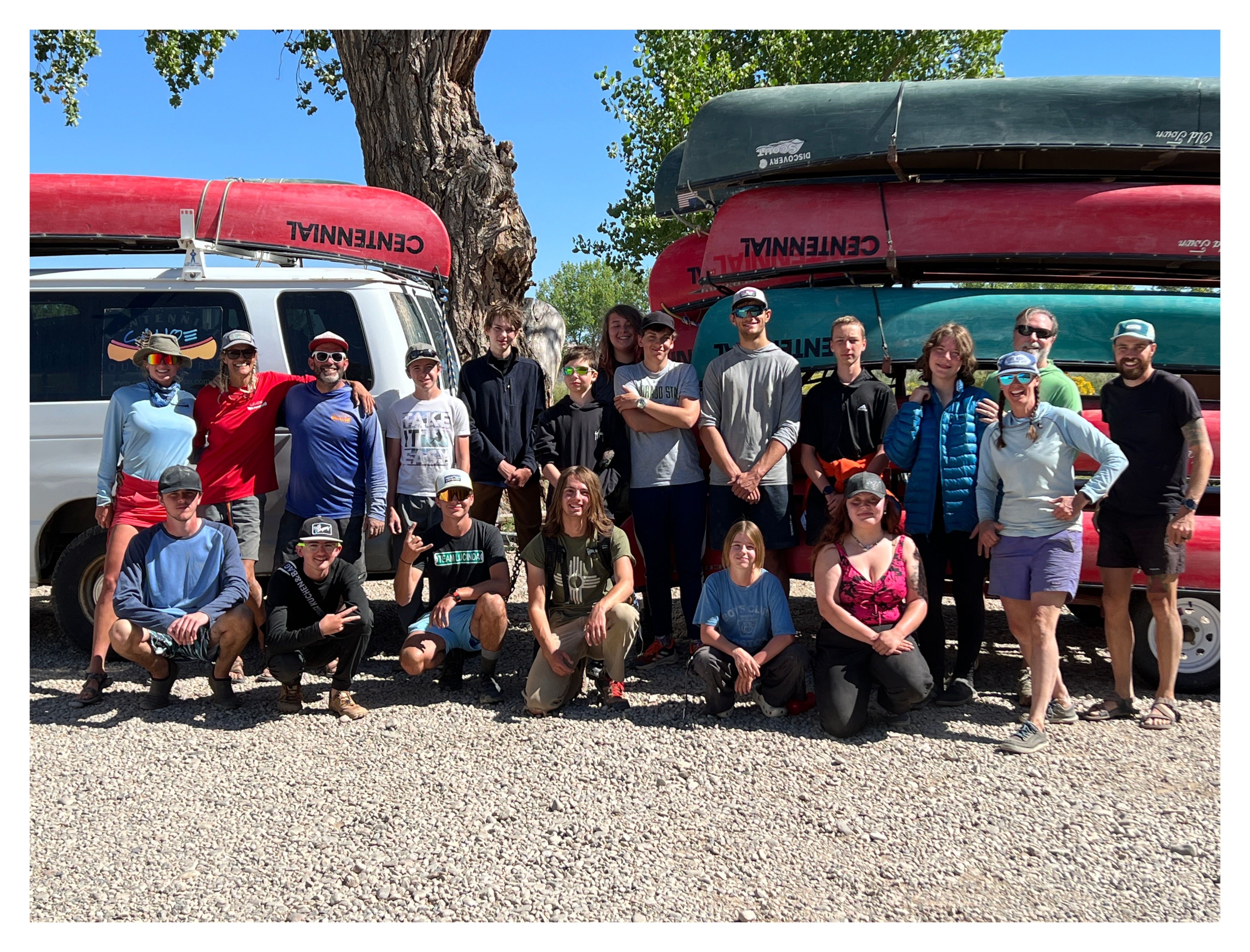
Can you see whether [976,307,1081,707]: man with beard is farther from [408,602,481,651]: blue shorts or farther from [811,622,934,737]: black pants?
[408,602,481,651]: blue shorts

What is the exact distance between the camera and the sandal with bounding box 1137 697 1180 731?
4.55 metres

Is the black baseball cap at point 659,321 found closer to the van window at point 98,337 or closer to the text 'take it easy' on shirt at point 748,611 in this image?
the text 'take it easy' on shirt at point 748,611

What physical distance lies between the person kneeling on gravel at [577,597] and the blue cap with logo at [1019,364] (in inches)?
79.6

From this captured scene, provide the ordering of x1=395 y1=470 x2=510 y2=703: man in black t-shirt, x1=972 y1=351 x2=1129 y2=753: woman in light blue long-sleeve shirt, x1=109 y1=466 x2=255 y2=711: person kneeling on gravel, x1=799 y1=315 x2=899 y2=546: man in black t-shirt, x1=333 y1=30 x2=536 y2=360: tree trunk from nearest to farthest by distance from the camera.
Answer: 1. x1=972 y1=351 x2=1129 y2=753: woman in light blue long-sleeve shirt
2. x1=109 y1=466 x2=255 y2=711: person kneeling on gravel
3. x1=395 y1=470 x2=510 y2=703: man in black t-shirt
4. x1=799 y1=315 x2=899 y2=546: man in black t-shirt
5. x1=333 y1=30 x2=536 y2=360: tree trunk

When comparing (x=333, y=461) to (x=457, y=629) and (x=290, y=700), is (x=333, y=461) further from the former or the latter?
(x=290, y=700)

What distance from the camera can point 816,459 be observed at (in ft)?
17.2

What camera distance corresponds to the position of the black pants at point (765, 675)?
4.64 metres

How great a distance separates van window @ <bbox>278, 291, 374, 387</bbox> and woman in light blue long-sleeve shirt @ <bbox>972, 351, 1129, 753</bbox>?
Answer: 3.44 m

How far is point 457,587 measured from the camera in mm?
5078

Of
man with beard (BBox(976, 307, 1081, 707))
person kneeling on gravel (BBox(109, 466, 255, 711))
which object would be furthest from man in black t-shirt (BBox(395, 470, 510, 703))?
man with beard (BBox(976, 307, 1081, 707))

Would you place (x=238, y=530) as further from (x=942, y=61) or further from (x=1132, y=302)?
(x=942, y=61)

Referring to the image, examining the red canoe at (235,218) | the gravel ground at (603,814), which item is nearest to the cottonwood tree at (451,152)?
the red canoe at (235,218)

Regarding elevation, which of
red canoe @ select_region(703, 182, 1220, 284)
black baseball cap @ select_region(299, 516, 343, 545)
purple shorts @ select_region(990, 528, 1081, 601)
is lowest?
purple shorts @ select_region(990, 528, 1081, 601)

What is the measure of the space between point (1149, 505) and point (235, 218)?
206 inches
